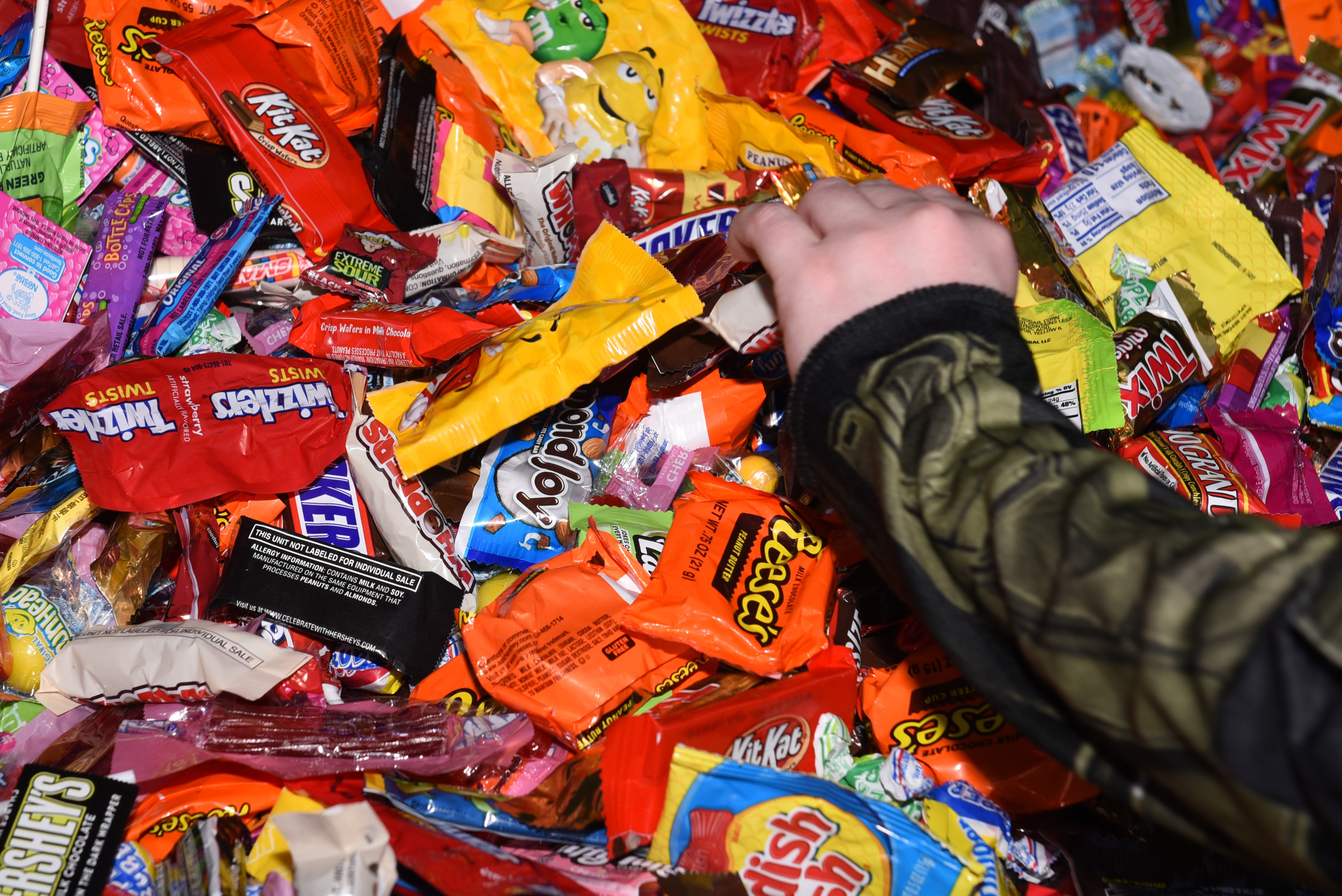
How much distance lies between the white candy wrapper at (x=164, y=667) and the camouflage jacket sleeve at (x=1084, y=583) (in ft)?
2.99

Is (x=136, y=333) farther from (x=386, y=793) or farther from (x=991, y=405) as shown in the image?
(x=991, y=405)

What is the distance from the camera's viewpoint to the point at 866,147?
80.5 inches

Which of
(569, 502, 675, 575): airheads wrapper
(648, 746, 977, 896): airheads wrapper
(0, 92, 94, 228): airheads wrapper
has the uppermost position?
(0, 92, 94, 228): airheads wrapper

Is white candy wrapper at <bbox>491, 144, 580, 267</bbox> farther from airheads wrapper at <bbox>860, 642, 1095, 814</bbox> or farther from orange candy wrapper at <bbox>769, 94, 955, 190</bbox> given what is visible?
airheads wrapper at <bbox>860, 642, 1095, 814</bbox>

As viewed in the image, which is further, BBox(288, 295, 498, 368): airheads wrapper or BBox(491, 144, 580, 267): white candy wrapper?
BBox(491, 144, 580, 267): white candy wrapper

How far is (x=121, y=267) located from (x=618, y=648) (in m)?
1.16

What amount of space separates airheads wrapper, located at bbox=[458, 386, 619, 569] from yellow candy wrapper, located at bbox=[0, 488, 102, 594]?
0.64 m

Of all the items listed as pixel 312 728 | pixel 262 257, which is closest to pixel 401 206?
pixel 262 257

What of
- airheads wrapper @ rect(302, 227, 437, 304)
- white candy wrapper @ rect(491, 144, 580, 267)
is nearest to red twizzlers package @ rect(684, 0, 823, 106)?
white candy wrapper @ rect(491, 144, 580, 267)

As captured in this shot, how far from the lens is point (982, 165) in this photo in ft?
6.50

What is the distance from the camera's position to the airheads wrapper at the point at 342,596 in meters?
1.42

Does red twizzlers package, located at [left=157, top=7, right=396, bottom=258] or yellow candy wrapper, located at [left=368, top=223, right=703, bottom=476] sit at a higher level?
red twizzlers package, located at [left=157, top=7, right=396, bottom=258]

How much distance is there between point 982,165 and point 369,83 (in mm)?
1385

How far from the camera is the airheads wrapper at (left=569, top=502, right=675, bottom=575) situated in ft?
4.88
